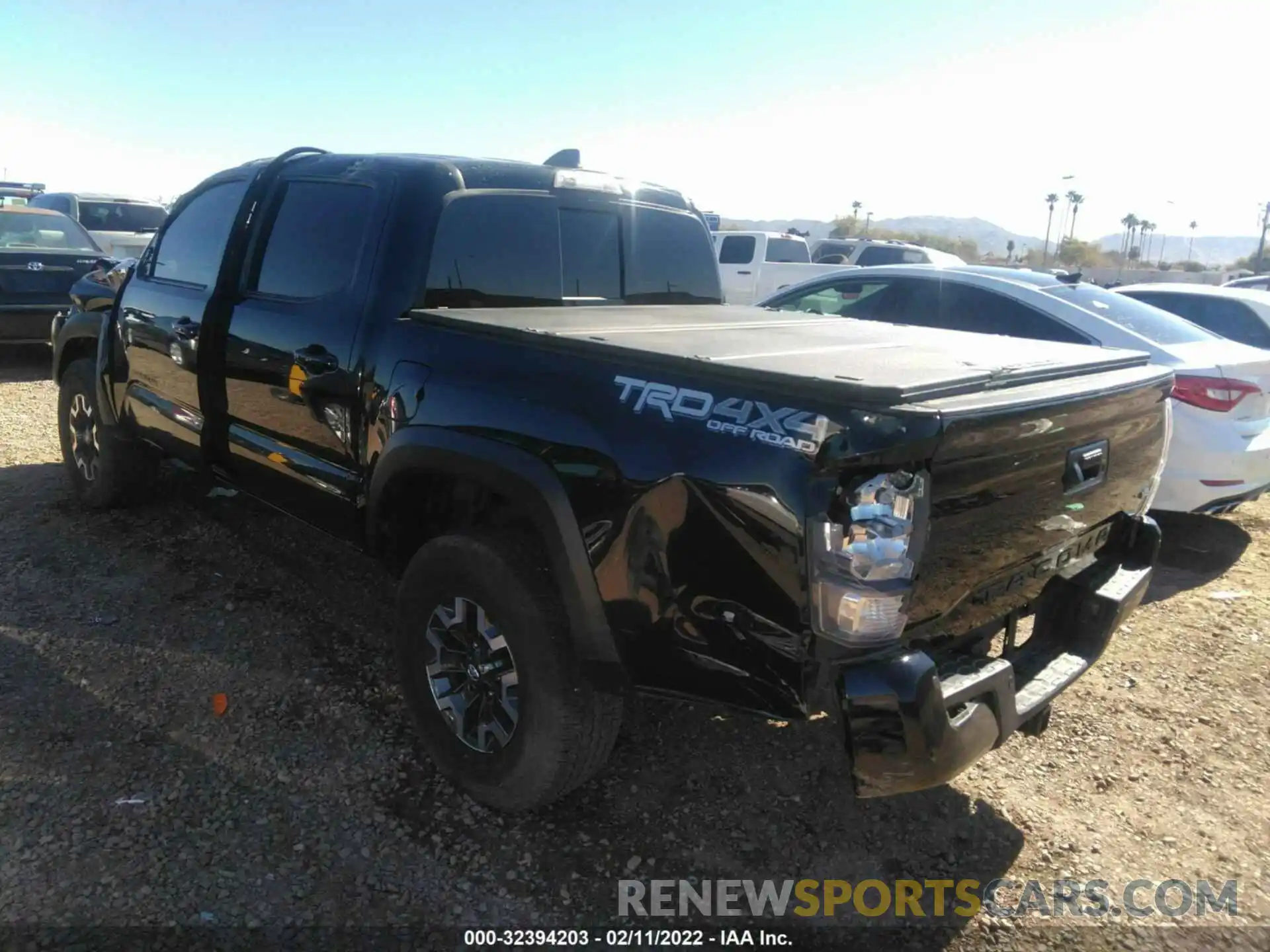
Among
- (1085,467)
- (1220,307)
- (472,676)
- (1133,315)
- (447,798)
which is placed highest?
(1133,315)

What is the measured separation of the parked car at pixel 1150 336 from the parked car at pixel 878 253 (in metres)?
8.88

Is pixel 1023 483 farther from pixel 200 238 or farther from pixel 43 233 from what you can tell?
pixel 43 233

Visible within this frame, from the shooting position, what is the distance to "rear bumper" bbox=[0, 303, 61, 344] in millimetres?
8984

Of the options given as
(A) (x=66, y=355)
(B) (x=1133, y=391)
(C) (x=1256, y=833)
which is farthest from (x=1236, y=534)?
(A) (x=66, y=355)

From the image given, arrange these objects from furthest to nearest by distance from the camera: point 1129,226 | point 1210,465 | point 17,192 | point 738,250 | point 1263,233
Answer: point 1129,226 → point 1263,233 → point 17,192 → point 738,250 → point 1210,465

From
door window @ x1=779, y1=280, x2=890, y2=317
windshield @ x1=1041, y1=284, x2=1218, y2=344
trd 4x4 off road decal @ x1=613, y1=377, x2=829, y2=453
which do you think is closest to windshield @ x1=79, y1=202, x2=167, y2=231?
door window @ x1=779, y1=280, x2=890, y2=317

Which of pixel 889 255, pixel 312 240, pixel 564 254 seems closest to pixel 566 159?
pixel 564 254

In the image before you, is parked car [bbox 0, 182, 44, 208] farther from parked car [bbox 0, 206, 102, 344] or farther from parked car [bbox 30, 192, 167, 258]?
parked car [bbox 0, 206, 102, 344]

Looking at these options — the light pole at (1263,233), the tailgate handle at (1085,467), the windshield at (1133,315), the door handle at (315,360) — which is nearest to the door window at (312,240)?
the door handle at (315,360)

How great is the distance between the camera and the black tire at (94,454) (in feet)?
16.0

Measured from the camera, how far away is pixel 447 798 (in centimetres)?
288

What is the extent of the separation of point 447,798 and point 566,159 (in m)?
2.63

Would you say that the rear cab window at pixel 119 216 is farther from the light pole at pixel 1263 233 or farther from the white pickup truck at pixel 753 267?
the light pole at pixel 1263 233

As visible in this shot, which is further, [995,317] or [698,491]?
→ [995,317]
